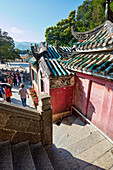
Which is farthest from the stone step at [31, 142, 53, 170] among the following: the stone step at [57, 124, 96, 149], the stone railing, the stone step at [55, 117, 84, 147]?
the stone step at [55, 117, 84, 147]

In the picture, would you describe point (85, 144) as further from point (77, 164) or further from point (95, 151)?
point (77, 164)

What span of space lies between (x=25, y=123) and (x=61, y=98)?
144 inches

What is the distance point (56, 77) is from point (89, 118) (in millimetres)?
2983

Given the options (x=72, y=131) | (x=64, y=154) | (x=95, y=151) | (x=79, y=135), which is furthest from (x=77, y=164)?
(x=72, y=131)

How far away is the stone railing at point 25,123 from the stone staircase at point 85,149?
1148 mm

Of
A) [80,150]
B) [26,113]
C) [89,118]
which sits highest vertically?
[26,113]

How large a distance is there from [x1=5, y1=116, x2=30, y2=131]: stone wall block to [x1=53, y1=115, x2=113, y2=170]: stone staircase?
2.00 m

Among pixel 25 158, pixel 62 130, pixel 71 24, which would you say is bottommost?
pixel 62 130

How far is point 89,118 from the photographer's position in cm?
501

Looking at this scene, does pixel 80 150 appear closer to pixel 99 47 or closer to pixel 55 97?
pixel 55 97

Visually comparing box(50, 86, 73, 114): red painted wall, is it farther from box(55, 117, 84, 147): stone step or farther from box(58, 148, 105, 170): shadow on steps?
box(58, 148, 105, 170): shadow on steps

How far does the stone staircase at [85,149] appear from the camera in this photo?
296cm

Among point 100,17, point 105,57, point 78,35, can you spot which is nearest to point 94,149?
point 105,57

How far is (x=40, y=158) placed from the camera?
2502 mm
